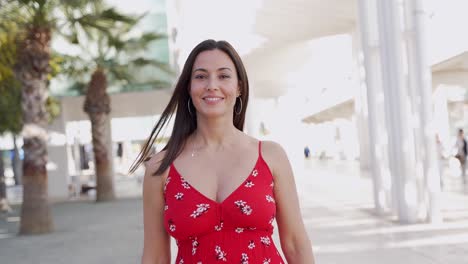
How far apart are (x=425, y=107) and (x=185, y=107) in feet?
25.6

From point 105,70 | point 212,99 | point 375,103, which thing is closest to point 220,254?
point 212,99

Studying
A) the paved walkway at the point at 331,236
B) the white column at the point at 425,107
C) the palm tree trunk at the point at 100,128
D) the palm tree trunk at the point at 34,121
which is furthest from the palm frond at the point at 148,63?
the white column at the point at 425,107

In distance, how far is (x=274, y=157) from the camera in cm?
228

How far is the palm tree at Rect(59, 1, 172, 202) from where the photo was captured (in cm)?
2106

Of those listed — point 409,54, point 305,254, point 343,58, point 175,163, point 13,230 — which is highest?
point 343,58

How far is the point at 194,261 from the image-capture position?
7.11 ft

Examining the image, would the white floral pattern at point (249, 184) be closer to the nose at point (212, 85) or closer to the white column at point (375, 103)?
the nose at point (212, 85)

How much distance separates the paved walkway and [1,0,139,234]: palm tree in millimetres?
660

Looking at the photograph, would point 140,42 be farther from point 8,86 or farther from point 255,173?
point 255,173

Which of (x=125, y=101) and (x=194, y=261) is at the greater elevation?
(x=125, y=101)

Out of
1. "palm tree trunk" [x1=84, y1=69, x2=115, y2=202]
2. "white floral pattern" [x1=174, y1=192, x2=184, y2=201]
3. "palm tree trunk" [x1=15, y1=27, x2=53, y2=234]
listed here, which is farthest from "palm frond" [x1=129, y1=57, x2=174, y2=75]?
"white floral pattern" [x1=174, y1=192, x2=184, y2=201]

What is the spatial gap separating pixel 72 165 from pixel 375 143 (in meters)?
17.8

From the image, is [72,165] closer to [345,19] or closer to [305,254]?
[345,19]

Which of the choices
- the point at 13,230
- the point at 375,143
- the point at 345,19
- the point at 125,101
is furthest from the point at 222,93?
the point at 345,19
